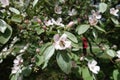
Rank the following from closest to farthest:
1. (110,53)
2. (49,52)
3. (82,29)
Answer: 1. (49,52)
2. (82,29)
3. (110,53)

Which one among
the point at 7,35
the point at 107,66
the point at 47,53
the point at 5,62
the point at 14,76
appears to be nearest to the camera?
the point at 47,53

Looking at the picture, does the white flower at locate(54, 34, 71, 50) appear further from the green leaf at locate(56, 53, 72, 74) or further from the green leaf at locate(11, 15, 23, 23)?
the green leaf at locate(11, 15, 23, 23)

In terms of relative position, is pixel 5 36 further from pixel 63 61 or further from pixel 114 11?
pixel 114 11

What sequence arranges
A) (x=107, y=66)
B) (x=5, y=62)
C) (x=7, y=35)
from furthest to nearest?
(x=5, y=62) < (x=107, y=66) < (x=7, y=35)

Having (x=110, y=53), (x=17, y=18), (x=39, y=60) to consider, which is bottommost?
(x=110, y=53)

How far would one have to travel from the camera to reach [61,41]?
154cm

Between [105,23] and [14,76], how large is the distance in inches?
28.3

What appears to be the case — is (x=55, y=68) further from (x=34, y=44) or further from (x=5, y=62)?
(x=5, y=62)

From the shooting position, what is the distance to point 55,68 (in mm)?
Result: 2180

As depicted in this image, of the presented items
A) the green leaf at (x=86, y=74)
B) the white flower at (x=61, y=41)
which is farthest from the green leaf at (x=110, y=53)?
the white flower at (x=61, y=41)

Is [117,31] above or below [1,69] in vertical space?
above

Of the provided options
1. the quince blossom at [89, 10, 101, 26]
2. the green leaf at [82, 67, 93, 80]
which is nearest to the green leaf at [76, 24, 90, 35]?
the quince blossom at [89, 10, 101, 26]

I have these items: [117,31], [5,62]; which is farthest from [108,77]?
[5,62]

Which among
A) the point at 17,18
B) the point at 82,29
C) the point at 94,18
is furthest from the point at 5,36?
the point at 94,18
